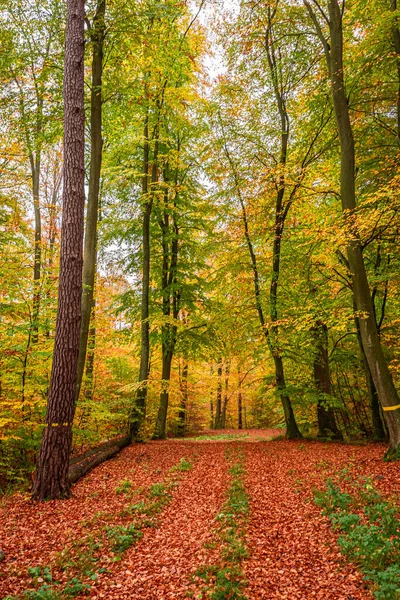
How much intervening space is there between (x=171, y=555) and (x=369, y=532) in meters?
2.25

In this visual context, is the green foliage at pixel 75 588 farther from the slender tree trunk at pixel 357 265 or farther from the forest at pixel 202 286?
the slender tree trunk at pixel 357 265

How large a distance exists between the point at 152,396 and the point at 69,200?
12664 mm

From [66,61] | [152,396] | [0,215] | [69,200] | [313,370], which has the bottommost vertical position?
[152,396]

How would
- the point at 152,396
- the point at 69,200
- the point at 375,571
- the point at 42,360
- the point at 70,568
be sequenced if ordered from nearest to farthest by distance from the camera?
the point at 375,571
the point at 70,568
the point at 69,200
the point at 42,360
the point at 152,396

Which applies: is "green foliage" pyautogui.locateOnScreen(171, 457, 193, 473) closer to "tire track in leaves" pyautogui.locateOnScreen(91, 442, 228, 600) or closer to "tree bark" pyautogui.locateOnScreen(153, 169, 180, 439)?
"tire track in leaves" pyautogui.locateOnScreen(91, 442, 228, 600)

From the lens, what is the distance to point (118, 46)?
892 cm

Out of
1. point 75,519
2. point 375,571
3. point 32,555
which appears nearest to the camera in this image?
point 375,571

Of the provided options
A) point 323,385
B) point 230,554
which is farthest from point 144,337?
point 230,554

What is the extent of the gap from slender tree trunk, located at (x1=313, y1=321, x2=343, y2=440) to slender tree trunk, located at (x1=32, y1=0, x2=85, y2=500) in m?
9.16

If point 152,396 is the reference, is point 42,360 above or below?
above

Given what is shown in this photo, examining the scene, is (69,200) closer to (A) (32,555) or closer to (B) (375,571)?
(A) (32,555)

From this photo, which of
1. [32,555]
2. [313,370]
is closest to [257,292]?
[313,370]

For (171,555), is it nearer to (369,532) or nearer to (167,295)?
(369,532)

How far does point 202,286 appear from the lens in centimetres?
1536
